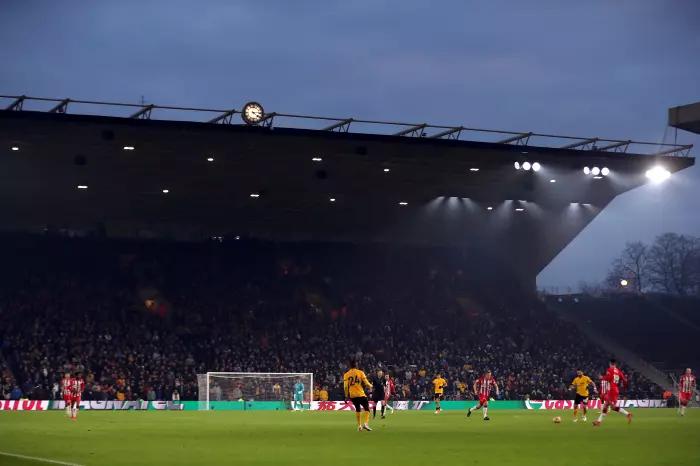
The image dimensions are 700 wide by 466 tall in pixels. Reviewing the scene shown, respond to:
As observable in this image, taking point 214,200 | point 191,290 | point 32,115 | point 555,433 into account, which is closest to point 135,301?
point 191,290

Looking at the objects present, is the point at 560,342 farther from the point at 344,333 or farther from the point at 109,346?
the point at 109,346

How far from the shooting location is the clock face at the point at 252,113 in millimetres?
47250

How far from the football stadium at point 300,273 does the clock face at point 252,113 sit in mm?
73

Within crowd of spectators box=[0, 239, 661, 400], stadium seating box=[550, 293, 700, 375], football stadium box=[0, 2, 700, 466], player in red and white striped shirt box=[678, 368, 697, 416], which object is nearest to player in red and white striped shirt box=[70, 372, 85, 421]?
football stadium box=[0, 2, 700, 466]

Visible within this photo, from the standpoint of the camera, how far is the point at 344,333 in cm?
6419

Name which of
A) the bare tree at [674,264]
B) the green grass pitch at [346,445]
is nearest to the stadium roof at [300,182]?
the green grass pitch at [346,445]

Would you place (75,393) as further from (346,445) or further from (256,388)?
(346,445)

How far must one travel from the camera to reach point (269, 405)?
183 ft

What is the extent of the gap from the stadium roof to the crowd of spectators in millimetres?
1778

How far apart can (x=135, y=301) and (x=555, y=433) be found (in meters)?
39.6

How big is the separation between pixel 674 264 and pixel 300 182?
207ft

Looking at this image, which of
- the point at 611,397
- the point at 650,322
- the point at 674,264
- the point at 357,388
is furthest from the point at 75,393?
the point at 674,264

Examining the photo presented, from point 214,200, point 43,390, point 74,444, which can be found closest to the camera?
point 74,444

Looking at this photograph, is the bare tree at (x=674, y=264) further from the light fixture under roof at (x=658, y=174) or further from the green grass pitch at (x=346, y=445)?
the green grass pitch at (x=346, y=445)
